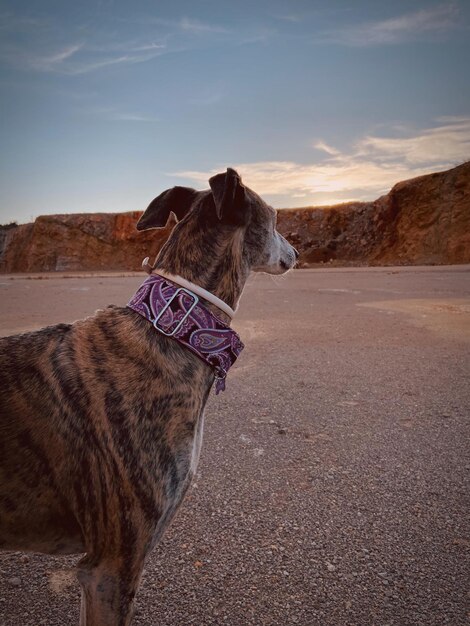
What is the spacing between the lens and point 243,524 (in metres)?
3.01

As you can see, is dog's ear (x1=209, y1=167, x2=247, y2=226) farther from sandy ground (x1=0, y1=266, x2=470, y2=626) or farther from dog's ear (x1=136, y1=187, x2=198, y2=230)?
sandy ground (x1=0, y1=266, x2=470, y2=626)

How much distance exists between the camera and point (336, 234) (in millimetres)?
43469

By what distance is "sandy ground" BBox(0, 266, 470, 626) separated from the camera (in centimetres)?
235

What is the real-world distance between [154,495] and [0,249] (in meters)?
58.6

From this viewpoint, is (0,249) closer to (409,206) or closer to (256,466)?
(409,206)

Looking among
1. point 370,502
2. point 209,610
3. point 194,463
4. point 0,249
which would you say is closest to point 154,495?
point 194,463

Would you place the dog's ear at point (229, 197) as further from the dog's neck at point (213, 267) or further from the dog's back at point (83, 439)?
the dog's back at point (83, 439)

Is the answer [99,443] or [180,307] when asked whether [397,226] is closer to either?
[180,307]

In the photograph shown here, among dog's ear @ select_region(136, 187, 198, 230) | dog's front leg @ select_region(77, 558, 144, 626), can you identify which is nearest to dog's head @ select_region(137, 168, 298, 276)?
dog's ear @ select_region(136, 187, 198, 230)

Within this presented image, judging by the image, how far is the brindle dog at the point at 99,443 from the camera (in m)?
1.75

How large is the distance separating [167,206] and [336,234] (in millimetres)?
42612

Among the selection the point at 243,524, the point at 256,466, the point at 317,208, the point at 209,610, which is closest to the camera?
the point at 209,610

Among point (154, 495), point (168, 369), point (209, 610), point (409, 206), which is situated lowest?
point (209, 610)

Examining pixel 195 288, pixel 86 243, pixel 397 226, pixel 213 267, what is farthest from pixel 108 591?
pixel 86 243
